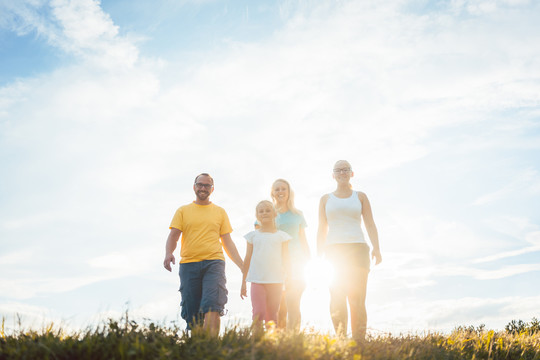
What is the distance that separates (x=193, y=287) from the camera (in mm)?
8289

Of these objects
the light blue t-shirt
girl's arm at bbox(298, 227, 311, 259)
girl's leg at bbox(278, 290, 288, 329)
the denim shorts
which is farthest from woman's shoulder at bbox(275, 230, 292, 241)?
the denim shorts

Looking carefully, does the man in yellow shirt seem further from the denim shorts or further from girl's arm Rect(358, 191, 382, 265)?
girl's arm Rect(358, 191, 382, 265)

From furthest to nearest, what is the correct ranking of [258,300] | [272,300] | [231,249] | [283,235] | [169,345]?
1. [231,249]
2. [283,235]
3. [272,300]
4. [258,300]
5. [169,345]

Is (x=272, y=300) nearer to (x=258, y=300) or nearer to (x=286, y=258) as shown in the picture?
(x=258, y=300)

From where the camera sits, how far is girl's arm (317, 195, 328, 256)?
8.45 meters

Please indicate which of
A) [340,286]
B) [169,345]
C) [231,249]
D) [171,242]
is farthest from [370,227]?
[169,345]

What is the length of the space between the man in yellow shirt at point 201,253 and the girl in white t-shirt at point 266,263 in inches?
19.0

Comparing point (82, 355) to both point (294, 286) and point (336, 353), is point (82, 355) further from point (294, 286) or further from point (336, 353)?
point (294, 286)

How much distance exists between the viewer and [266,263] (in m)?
8.08

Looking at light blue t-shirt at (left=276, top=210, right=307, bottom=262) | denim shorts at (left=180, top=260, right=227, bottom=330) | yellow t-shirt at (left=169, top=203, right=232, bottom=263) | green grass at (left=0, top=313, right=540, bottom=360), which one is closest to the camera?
green grass at (left=0, top=313, right=540, bottom=360)

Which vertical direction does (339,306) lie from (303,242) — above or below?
below

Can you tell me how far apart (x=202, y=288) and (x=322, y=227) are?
7.44 ft

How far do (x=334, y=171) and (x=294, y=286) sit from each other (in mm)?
2066

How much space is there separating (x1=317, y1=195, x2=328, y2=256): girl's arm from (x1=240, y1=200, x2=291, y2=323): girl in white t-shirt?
594 mm
